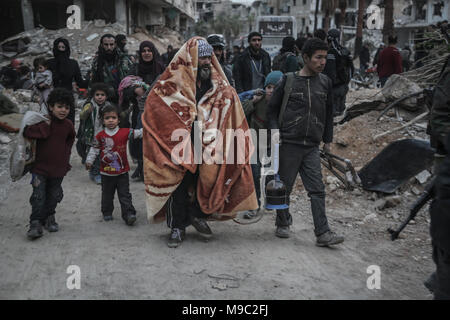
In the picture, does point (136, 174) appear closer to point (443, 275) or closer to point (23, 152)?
point (23, 152)

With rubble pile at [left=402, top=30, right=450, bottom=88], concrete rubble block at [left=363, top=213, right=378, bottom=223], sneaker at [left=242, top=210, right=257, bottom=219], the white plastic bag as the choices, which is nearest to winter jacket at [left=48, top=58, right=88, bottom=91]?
the white plastic bag

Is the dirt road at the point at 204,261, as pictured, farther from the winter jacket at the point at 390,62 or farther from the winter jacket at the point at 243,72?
the winter jacket at the point at 390,62

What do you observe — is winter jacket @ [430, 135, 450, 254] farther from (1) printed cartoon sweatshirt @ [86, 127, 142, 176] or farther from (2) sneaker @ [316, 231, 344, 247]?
(1) printed cartoon sweatshirt @ [86, 127, 142, 176]

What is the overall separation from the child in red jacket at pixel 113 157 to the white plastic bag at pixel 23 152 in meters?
0.63

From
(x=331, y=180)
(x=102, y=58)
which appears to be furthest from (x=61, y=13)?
(x=331, y=180)

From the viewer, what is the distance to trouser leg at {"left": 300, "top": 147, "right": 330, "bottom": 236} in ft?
14.1

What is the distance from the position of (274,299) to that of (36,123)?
268 cm

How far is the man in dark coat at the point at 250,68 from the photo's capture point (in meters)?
6.95

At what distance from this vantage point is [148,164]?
4.21m

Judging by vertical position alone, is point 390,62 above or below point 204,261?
above

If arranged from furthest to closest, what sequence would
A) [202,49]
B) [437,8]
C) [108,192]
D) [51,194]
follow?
[437,8], [108,192], [51,194], [202,49]

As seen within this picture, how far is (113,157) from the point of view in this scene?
4.79 m

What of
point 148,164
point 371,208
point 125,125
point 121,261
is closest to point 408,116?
point 371,208

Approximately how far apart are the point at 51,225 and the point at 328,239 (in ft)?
8.85
